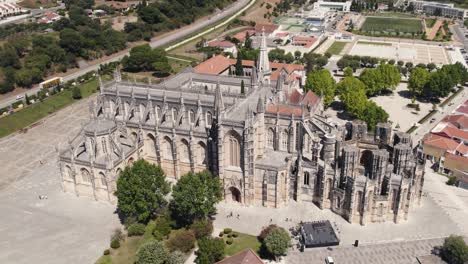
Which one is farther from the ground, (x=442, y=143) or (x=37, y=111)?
(x=442, y=143)

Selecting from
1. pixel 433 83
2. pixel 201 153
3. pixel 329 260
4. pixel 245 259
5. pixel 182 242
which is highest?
pixel 433 83

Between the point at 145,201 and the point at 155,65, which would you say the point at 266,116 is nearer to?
the point at 145,201

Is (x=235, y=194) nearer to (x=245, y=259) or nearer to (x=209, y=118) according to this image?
(x=209, y=118)

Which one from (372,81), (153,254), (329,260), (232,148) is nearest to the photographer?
(153,254)

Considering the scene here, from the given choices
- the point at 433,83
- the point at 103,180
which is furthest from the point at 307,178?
the point at 433,83

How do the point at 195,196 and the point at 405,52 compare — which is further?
the point at 405,52

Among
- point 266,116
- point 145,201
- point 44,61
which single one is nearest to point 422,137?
point 266,116
